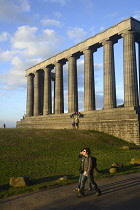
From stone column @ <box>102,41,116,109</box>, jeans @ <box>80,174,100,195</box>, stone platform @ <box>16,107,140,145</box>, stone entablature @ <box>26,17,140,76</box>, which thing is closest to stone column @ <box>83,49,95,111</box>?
stone entablature @ <box>26,17,140,76</box>

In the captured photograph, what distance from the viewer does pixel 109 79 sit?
37031mm

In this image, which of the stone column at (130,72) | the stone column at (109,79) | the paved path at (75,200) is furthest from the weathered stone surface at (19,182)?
the stone column at (109,79)

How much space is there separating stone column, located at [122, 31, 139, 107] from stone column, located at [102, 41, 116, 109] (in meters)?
3.07

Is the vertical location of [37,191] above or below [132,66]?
below

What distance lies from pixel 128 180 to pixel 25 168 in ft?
21.5

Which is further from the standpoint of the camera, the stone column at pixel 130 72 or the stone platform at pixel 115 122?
the stone column at pixel 130 72

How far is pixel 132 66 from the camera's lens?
33.8 metres

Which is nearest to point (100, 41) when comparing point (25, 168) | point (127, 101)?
point (127, 101)

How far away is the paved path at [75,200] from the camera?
7.73m

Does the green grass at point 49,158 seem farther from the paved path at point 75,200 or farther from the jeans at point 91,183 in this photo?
the jeans at point 91,183

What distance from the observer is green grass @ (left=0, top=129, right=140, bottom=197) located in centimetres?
1177

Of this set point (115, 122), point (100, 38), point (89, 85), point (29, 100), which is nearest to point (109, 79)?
point (89, 85)

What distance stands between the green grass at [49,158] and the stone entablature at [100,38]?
60.5ft

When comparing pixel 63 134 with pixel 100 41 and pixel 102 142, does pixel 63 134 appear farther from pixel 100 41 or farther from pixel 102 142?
pixel 100 41
